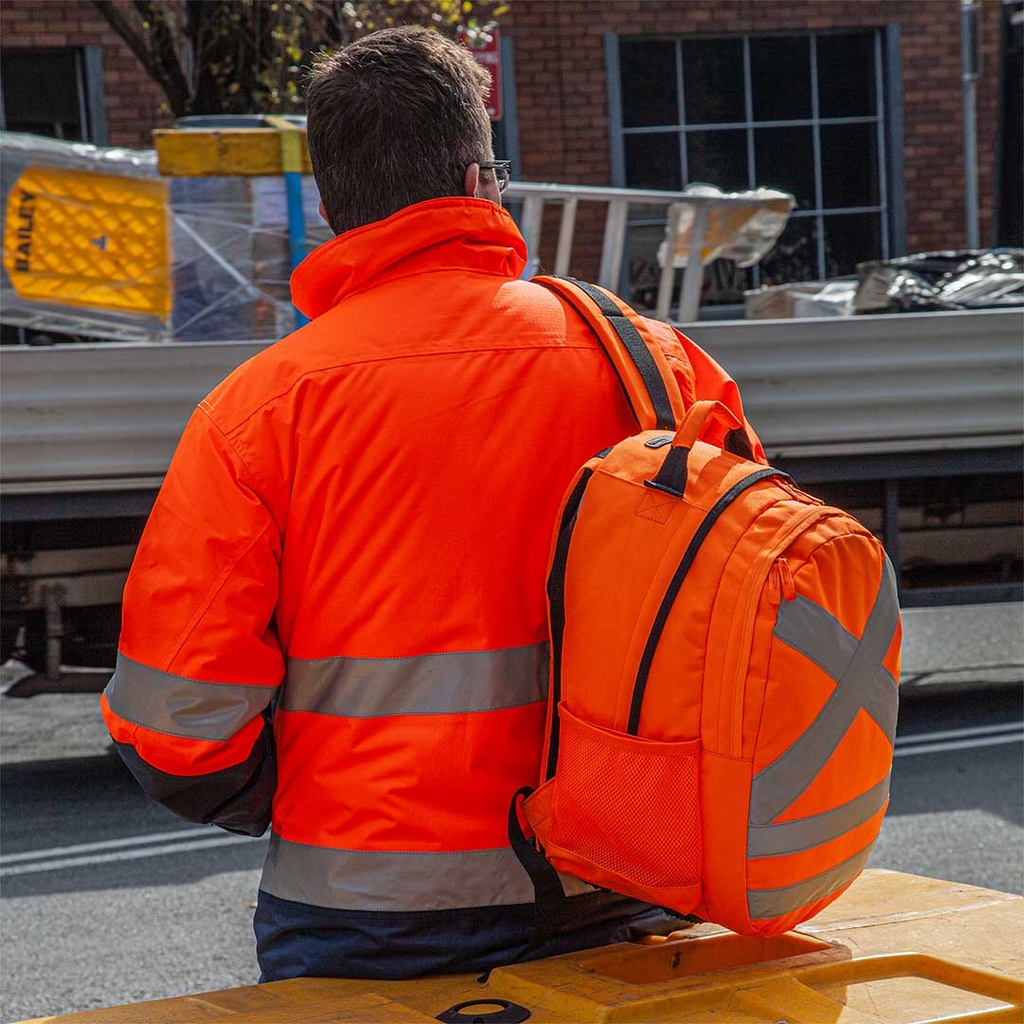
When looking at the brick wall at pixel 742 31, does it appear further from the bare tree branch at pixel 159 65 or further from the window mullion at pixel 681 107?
the bare tree branch at pixel 159 65

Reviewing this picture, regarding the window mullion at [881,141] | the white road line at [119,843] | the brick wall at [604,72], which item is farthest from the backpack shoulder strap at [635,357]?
the window mullion at [881,141]

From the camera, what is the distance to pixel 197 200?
18.9 ft

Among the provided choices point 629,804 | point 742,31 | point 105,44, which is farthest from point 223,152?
point 742,31

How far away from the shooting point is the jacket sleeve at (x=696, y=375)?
1962 millimetres

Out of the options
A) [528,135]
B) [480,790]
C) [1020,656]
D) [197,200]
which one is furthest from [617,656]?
[528,135]

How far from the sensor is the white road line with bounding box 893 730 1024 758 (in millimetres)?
6000

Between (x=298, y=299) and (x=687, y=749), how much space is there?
799 mm

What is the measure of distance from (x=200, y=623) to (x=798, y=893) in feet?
2.40

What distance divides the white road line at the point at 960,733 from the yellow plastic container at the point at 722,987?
428 cm

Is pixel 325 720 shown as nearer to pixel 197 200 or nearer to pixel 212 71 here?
pixel 197 200

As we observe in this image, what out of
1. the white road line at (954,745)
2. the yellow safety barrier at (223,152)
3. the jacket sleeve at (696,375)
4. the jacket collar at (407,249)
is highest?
the yellow safety barrier at (223,152)

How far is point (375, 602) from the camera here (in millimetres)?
1839

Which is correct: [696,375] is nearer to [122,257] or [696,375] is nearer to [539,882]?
[539,882]

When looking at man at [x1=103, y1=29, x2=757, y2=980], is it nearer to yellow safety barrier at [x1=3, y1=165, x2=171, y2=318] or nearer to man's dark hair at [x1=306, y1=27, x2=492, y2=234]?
man's dark hair at [x1=306, y1=27, x2=492, y2=234]
